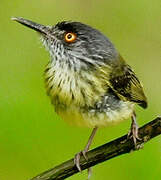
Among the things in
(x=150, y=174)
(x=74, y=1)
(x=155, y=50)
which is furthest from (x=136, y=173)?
(x=74, y=1)

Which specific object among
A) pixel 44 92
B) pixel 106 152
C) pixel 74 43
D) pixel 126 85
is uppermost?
pixel 74 43

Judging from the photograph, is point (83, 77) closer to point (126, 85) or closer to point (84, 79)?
point (84, 79)

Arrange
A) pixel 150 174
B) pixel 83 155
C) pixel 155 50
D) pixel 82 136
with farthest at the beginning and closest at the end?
pixel 155 50 < pixel 82 136 < pixel 150 174 < pixel 83 155

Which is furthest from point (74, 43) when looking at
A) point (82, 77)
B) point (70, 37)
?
point (82, 77)

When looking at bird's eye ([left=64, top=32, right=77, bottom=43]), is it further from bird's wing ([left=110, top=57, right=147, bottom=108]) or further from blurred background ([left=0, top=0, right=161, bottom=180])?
bird's wing ([left=110, top=57, right=147, bottom=108])

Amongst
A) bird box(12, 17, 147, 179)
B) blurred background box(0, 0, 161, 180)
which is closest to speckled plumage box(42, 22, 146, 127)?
bird box(12, 17, 147, 179)

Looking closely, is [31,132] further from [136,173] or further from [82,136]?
[136,173]
